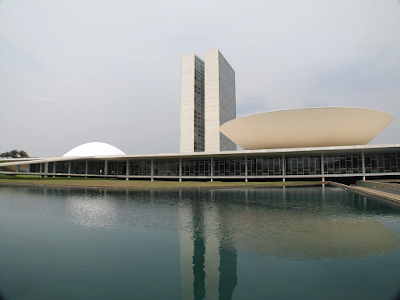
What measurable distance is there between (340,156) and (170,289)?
92.1ft

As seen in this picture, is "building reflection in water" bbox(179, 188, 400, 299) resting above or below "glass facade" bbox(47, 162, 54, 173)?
below

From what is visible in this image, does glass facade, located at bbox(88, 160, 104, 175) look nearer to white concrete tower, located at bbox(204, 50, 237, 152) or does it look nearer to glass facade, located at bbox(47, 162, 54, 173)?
glass facade, located at bbox(47, 162, 54, 173)

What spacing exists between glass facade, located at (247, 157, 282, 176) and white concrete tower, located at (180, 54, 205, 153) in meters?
27.7

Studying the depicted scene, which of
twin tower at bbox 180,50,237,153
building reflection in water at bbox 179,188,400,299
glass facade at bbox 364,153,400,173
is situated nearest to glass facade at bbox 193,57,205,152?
twin tower at bbox 180,50,237,153

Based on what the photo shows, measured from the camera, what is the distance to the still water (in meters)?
4.15

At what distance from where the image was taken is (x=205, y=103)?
57656mm

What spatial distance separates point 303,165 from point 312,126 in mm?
4943

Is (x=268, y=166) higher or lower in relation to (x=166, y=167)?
higher

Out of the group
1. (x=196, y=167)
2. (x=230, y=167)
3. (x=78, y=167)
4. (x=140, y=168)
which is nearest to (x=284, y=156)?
(x=230, y=167)

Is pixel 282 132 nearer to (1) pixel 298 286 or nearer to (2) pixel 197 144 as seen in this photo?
(1) pixel 298 286

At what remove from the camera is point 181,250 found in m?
5.95

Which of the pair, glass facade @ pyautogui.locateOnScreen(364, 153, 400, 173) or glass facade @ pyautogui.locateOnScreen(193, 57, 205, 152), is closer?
glass facade @ pyautogui.locateOnScreen(364, 153, 400, 173)

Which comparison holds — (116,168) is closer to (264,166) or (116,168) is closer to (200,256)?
(264,166)

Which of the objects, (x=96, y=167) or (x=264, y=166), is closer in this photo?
(x=264, y=166)
